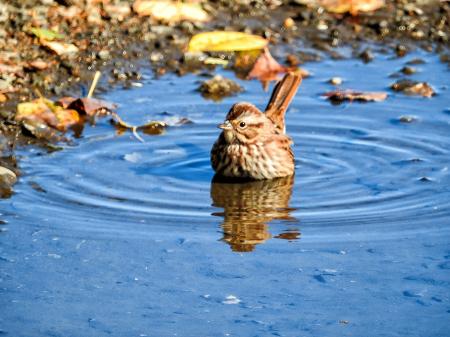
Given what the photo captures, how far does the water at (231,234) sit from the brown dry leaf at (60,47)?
1.24m

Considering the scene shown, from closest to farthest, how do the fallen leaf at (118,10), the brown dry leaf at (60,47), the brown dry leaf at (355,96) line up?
the brown dry leaf at (355,96) → the brown dry leaf at (60,47) → the fallen leaf at (118,10)

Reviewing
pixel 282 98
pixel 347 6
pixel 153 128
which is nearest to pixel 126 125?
pixel 153 128

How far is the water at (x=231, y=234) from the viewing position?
6.16m

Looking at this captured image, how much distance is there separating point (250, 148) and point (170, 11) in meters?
4.06

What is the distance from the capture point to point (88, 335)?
591 centimetres

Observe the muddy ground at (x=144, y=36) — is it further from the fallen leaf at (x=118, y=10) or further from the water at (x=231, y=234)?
the water at (x=231, y=234)

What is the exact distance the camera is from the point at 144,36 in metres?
12.3

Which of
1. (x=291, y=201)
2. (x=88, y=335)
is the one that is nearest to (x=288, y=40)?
(x=291, y=201)

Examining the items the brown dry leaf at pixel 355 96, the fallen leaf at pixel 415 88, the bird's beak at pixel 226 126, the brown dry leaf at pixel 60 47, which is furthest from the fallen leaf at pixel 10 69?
the fallen leaf at pixel 415 88

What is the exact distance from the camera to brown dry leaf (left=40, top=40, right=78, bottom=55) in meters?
11.4

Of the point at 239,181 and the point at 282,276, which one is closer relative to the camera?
the point at 282,276

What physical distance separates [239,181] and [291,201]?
91 cm

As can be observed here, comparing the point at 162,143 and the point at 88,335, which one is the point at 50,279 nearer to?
the point at 88,335

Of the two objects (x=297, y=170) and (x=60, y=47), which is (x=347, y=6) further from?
(x=297, y=170)
